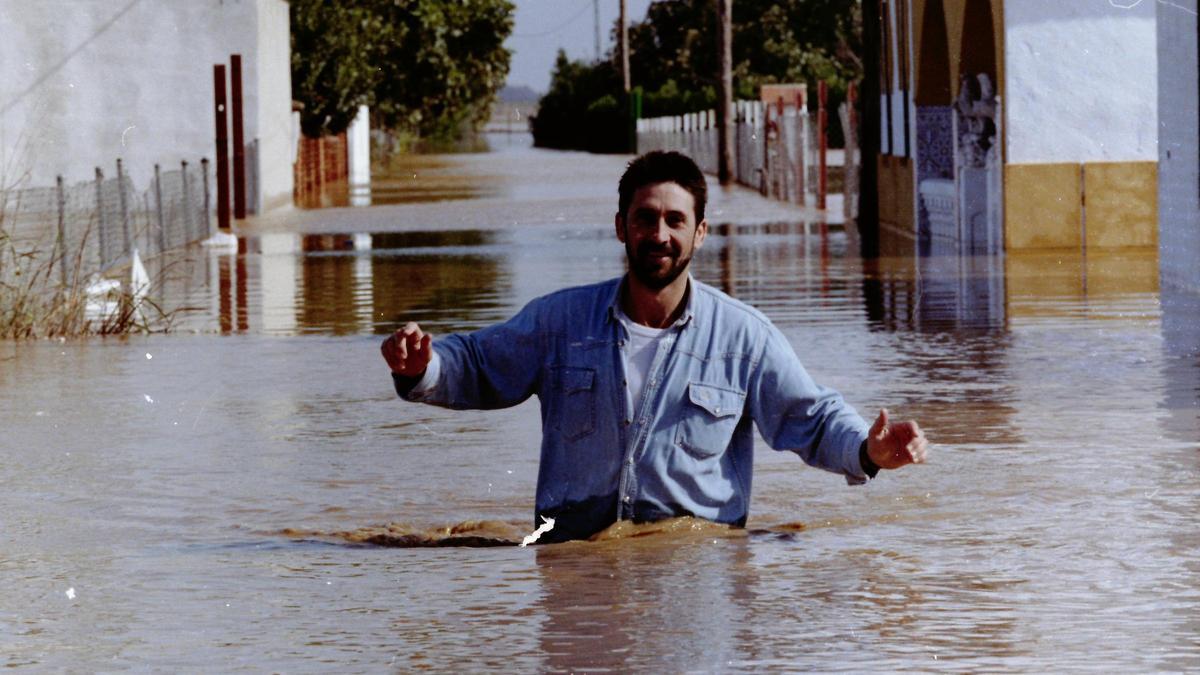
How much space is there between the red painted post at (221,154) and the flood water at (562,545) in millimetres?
14138

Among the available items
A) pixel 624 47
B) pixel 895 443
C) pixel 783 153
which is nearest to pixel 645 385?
pixel 895 443

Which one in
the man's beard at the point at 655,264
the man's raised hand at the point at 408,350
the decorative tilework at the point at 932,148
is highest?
the decorative tilework at the point at 932,148

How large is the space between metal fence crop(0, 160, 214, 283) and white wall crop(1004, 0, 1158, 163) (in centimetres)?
900

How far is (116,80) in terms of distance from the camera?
3681 cm

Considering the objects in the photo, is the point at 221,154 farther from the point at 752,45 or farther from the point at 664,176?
the point at 752,45

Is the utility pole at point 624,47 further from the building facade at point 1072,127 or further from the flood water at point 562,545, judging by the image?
the flood water at point 562,545

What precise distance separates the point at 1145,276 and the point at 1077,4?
15.3 feet

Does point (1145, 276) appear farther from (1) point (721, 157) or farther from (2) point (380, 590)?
(1) point (721, 157)

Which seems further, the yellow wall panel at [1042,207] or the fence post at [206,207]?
the fence post at [206,207]

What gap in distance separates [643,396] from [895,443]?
40.6 inches

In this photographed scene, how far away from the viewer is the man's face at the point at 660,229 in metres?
7.20

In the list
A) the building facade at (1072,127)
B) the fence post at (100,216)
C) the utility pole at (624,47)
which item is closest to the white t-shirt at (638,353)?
the fence post at (100,216)

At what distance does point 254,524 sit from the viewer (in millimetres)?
9359

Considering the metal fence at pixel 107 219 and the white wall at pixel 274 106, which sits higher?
the white wall at pixel 274 106
